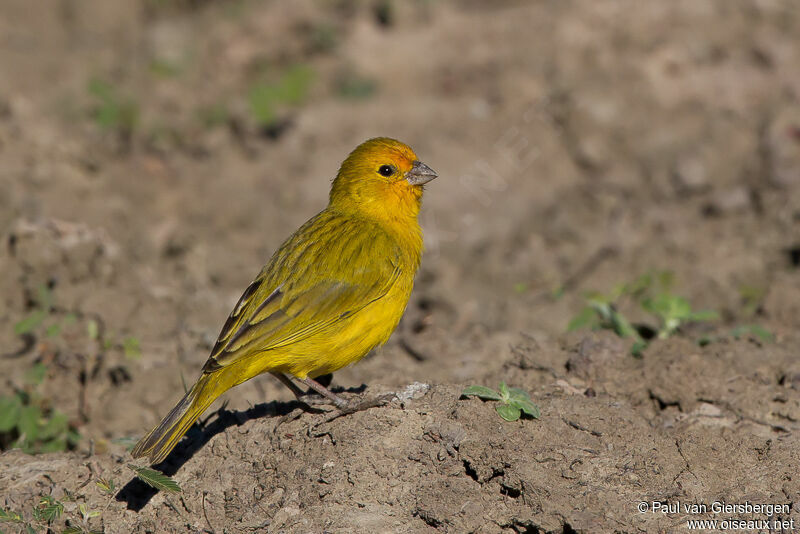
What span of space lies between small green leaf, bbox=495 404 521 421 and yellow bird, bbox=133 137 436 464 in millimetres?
662

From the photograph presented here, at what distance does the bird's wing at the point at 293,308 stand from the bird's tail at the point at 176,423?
7.2 inches

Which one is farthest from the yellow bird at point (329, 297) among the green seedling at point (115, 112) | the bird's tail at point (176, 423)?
the green seedling at point (115, 112)

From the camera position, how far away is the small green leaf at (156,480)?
385 cm

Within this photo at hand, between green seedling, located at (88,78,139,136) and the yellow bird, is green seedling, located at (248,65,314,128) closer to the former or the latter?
green seedling, located at (88,78,139,136)

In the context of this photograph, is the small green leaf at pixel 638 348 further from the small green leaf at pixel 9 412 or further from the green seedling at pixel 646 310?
the small green leaf at pixel 9 412

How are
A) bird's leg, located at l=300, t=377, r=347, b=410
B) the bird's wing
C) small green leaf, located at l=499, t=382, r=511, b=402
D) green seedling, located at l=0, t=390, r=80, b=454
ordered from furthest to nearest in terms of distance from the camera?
green seedling, located at l=0, t=390, r=80, b=454 → the bird's wing → bird's leg, located at l=300, t=377, r=347, b=410 → small green leaf, located at l=499, t=382, r=511, b=402

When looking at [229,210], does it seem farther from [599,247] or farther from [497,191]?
[599,247]

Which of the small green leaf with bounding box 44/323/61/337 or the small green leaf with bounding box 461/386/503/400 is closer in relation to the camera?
the small green leaf with bounding box 461/386/503/400

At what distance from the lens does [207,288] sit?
6793mm

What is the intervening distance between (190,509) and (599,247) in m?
4.45

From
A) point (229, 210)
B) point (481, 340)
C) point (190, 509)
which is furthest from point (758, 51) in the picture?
point (190, 509)

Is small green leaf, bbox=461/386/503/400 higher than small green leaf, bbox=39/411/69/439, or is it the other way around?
small green leaf, bbox=461/386/503/400

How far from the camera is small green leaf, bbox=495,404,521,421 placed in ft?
13.2

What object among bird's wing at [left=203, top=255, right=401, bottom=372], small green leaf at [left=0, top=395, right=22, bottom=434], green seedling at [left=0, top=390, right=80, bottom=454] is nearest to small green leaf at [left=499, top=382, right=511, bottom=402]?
bird's wing at [left=203, top=255, right=401, bottom=372]
